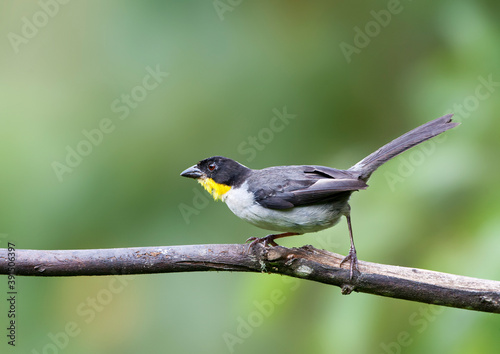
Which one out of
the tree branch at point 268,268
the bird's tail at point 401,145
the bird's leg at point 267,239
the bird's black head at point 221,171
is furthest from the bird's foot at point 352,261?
the bird's black head at point 221,171

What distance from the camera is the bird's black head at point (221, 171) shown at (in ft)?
12.7

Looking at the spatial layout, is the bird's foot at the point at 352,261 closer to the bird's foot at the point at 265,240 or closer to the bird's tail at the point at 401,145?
the bird's foot at the point at 265,240

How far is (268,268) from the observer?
126 inches

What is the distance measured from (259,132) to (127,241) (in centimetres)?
157

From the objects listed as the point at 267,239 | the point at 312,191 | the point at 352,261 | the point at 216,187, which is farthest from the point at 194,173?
the point at 352,261

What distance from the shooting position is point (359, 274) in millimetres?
3184

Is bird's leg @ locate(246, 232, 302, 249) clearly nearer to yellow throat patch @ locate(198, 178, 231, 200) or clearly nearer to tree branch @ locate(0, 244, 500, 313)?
tree branch @ locate(0, 244, 500, 313)

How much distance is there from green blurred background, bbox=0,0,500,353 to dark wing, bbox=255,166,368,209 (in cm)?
97

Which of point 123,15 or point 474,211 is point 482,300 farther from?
point 123,15

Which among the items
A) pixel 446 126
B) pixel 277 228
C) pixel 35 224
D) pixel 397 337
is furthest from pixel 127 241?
pixel 446 126

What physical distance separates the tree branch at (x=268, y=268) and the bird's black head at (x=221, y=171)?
72cm

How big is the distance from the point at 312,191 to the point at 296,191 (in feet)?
0.34

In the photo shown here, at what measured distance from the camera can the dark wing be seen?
3.46 metres

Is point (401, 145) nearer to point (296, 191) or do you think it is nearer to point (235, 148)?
point (296, 191)
